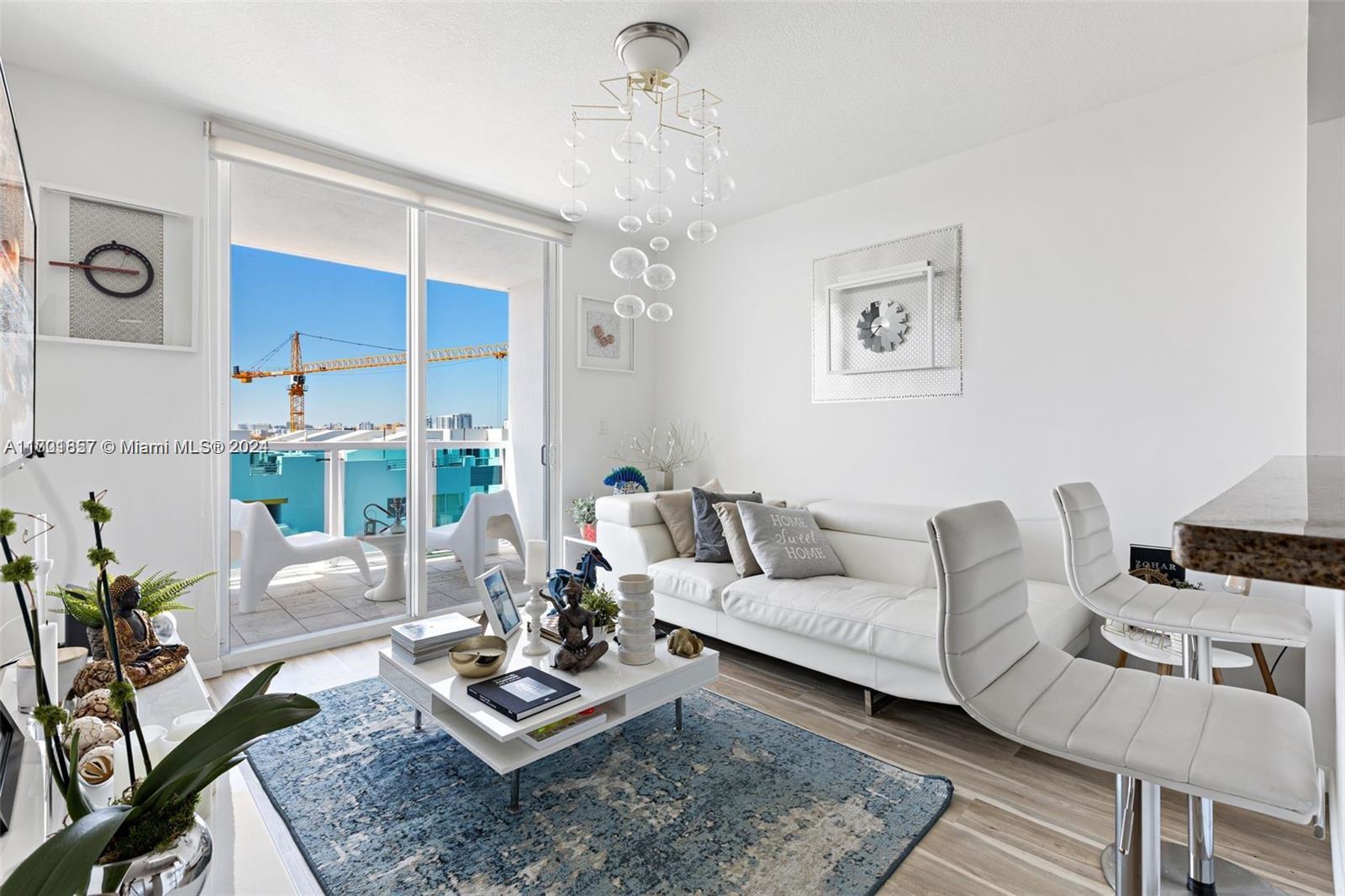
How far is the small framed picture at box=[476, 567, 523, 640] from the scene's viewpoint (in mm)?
2287

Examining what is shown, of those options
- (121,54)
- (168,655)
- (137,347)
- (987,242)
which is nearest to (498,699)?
(168,655)

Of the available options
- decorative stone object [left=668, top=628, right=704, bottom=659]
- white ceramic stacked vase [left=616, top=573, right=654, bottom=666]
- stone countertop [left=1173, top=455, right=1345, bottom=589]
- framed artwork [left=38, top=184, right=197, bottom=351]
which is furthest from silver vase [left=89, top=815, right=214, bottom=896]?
framed artwork [left=38, top=184, right=197, bottom=351]

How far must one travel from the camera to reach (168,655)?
6.09ft

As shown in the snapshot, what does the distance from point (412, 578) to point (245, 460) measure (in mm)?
1074

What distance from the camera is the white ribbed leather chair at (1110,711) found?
0.88 metres

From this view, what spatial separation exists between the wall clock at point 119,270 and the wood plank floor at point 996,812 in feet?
5.96

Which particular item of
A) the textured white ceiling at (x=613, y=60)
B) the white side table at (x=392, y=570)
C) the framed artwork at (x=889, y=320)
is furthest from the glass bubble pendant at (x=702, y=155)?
the white side table at (x=392, y=570)

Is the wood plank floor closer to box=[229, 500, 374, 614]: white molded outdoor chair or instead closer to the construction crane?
box=[229, 500, 374, 614]: white molded outdoor chair

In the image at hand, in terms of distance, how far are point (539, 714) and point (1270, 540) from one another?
176 centimetres

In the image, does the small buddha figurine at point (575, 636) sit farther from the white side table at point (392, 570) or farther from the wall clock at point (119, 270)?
the wall clock at point (119, 270)

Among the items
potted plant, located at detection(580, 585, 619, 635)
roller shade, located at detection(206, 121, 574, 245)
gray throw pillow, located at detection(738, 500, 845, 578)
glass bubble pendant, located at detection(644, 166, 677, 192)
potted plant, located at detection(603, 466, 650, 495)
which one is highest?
roller shade, located at detection(206, 121, 574, 245)

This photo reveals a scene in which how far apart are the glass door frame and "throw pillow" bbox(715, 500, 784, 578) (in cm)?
148

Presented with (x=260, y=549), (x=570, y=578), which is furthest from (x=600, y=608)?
(x=260, y=549)

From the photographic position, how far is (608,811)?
1.87m
